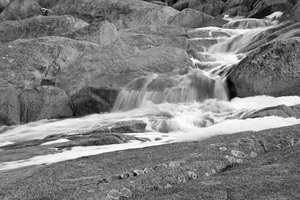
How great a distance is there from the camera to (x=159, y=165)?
474cm

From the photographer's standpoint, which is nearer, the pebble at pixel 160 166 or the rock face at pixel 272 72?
the pebble at pixel 160 166

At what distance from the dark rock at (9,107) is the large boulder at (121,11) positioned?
24.8 metres

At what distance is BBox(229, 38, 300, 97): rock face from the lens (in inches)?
655

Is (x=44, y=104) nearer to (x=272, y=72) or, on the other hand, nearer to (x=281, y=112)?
(x=272, y=72)

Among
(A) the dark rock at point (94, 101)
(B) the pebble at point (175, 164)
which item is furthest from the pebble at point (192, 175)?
(A) the dark rock at point (94, 101)

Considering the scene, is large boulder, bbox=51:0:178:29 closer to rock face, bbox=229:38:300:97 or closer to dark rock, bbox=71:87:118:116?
dark rock, bbox=71:87:118:116

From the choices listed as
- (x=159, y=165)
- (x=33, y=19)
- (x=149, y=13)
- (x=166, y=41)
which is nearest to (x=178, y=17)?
(x=149, y=13)

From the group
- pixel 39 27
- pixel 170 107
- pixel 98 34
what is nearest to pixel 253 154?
pixel 170 107

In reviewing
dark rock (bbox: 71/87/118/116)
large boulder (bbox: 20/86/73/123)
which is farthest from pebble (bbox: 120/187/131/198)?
large boulder (bbox: 20/86/73/123)

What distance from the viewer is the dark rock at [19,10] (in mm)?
47094

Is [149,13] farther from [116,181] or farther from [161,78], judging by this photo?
[116,181]

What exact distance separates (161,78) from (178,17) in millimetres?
23032

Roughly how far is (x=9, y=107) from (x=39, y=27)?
15610 mm

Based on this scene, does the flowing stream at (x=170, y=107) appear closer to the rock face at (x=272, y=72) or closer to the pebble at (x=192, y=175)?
the rock face at (x=272, y=72)
